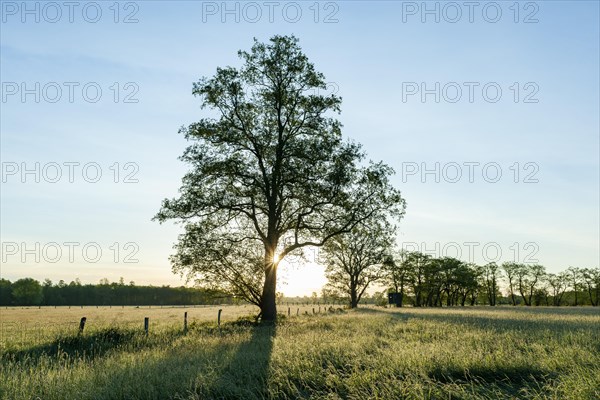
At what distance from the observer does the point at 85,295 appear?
146 m

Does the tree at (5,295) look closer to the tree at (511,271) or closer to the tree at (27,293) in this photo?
the tree at (27,293)

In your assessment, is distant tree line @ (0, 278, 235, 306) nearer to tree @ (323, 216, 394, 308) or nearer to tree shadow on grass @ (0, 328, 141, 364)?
tree @ (323, 216, 394, 308)

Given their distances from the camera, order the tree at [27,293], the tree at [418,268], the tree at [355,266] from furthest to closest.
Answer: the tree at [27,293] < the tree at [418,268] < the tree at [355,266]

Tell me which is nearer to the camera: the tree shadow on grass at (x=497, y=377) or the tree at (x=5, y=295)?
the tree shadow on grass at (x=497, y=377)

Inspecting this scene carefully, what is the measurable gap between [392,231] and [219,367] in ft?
67.3

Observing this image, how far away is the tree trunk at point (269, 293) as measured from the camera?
25.4 m

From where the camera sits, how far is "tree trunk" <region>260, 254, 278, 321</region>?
2536 centimetres

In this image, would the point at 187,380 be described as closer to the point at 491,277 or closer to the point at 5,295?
the point at 491,277

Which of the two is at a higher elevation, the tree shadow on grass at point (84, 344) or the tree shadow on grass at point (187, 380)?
the tree shadow on grass at point (187, 380)

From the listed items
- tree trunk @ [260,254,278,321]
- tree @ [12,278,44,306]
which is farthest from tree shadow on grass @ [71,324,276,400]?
tree @ [12,278,44,306]

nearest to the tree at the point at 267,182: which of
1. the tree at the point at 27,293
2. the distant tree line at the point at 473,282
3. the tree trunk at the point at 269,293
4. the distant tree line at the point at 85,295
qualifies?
the tree trunk at the point at 269,293

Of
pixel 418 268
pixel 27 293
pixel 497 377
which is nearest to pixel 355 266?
pixel 418 268

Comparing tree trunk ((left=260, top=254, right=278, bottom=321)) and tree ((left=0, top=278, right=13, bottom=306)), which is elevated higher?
tree trunk ((left=260, top=254, right=278, bottom=321))

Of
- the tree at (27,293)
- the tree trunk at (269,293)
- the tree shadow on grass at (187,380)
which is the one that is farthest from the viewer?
the tree at (27,293)
